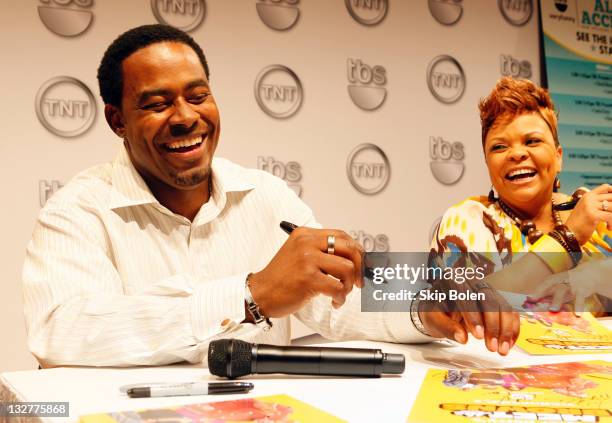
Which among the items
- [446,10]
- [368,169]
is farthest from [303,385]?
[446,10]

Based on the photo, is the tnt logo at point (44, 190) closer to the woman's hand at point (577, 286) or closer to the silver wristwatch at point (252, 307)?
the silver wristwatch at point (252, 307)

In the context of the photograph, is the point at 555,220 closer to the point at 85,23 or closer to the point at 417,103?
the point at 417,103

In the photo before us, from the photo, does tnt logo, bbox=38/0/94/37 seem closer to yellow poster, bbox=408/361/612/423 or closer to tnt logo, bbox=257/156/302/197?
tnt logo, bbox=257/156/302/197

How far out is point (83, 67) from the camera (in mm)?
2508

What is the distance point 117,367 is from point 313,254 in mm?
373

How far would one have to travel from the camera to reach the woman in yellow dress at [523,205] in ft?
6.16

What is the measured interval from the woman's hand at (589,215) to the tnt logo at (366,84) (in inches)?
53.0

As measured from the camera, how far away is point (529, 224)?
6.31ft

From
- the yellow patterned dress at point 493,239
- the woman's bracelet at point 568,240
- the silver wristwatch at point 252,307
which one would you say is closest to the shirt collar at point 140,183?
the silver wristwatch at point 252,307

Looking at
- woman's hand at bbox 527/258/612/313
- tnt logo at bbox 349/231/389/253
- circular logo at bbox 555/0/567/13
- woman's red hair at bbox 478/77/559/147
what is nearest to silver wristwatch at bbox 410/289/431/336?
woman's hand at bbox 527/258/612/313

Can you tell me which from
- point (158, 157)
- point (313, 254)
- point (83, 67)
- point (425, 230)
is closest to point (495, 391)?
point (313, 254)

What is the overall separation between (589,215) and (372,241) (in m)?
1.30

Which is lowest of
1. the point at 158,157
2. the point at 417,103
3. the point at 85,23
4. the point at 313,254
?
the point at 313,254

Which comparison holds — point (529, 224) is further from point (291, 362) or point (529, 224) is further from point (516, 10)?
point (516, 10)
